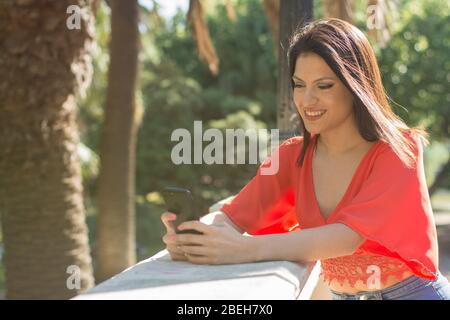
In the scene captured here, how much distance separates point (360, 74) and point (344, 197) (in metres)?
0.39

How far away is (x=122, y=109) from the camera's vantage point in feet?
31.6

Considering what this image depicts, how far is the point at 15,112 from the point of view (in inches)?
225

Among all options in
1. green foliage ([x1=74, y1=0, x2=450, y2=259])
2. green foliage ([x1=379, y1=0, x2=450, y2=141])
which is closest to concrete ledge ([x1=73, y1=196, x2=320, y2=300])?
green foliage ([x1=74, y1=0, x2=450, y2=259])

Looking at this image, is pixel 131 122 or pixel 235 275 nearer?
pixel 235 275

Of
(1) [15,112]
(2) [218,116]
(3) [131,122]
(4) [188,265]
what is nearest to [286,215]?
(4) [188,265]

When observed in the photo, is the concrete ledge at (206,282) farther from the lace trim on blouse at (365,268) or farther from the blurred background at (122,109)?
the blurred background at (122,109)

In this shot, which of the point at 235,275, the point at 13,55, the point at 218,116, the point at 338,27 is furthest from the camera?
the point at 218,116

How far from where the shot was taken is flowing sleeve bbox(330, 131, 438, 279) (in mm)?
2043

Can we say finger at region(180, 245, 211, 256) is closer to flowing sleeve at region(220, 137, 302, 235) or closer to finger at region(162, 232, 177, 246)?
finger at region(162, 232, 177, 246)

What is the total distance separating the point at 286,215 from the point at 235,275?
0.69 m

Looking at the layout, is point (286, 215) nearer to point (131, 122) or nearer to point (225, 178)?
point (131, 122)

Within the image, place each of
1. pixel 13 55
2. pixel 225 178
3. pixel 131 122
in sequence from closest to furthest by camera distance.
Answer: pixel 13 55
pixel 131 122
pixel 225 178

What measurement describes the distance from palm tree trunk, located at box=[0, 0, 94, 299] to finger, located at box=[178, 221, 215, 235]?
12.8 ft

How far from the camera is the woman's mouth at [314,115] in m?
2.27
